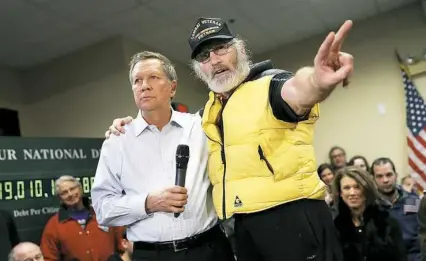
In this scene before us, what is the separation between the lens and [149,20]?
5348mm

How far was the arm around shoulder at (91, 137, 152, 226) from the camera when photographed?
1625 millimetres

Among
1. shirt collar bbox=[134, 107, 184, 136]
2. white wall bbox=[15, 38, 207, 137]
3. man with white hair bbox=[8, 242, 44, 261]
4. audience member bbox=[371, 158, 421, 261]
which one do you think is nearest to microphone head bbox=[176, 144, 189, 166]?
shirt collar bbox=[134, 107, 184, 136]

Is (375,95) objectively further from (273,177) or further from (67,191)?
(273,177)

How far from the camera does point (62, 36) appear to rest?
18.0 feet

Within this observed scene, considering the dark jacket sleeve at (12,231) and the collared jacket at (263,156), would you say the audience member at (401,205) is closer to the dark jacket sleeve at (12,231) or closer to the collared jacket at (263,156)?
the collared jacket at (263,156)

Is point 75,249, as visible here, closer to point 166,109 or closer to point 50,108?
point 166,109

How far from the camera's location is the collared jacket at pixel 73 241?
→ 3717 millimetres

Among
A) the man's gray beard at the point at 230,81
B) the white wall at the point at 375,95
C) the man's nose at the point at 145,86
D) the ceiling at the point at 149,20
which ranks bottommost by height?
the man's gray beard at the point at 230,81

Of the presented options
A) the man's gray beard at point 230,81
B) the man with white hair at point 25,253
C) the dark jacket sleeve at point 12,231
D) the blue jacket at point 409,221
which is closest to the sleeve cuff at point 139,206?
the man's gray beard at point 230,81

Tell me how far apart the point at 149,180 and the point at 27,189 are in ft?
8.61

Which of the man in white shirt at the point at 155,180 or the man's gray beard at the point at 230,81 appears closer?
the man's gray beard at the point at 230,81

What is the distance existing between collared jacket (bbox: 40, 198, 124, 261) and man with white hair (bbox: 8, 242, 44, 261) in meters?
0.47

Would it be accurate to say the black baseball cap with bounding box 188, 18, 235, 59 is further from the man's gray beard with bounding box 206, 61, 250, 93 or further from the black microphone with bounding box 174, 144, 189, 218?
the black microphone with bounding box 174, 144, 189, 218

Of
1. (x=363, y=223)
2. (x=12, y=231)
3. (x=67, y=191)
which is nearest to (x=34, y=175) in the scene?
(x=67, y=191)
